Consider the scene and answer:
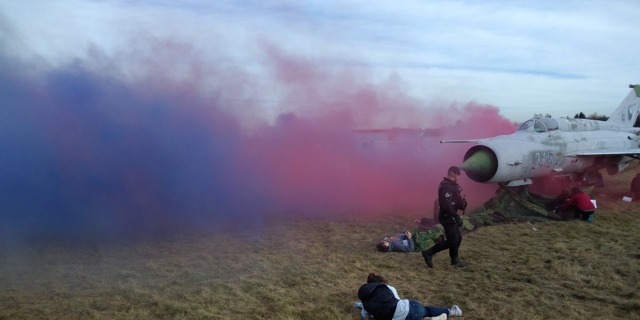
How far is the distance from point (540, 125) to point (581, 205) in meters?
2.68

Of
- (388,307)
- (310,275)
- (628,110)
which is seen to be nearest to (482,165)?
(310,275)

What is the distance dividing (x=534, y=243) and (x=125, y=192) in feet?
29.2

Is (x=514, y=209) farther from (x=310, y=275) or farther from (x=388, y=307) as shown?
(x=388, y=307)

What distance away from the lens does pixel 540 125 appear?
1241 cm

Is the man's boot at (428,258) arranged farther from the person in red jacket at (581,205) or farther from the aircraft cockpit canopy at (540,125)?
the aircraft cockpit canopy at (540,125)

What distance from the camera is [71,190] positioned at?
9742 millimetres

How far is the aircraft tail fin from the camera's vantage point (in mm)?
16188

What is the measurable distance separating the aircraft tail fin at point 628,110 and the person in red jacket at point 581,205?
710 centimetres

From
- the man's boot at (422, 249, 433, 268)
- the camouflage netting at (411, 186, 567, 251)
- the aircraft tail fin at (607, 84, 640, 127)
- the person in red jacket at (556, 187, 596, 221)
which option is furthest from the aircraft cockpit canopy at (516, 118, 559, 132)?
the man's boot at (422, 249, 433, 268)

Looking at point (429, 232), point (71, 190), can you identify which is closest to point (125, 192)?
point (71, 190)

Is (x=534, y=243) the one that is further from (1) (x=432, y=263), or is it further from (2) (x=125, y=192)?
(2) (x=125, y=192)

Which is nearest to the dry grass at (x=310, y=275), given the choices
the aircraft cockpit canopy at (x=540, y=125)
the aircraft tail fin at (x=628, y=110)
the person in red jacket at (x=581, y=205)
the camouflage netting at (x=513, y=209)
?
the person in red jacket at (x=581, y=205)

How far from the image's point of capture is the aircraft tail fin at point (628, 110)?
16.2 metres

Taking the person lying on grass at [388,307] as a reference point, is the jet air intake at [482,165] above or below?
above
